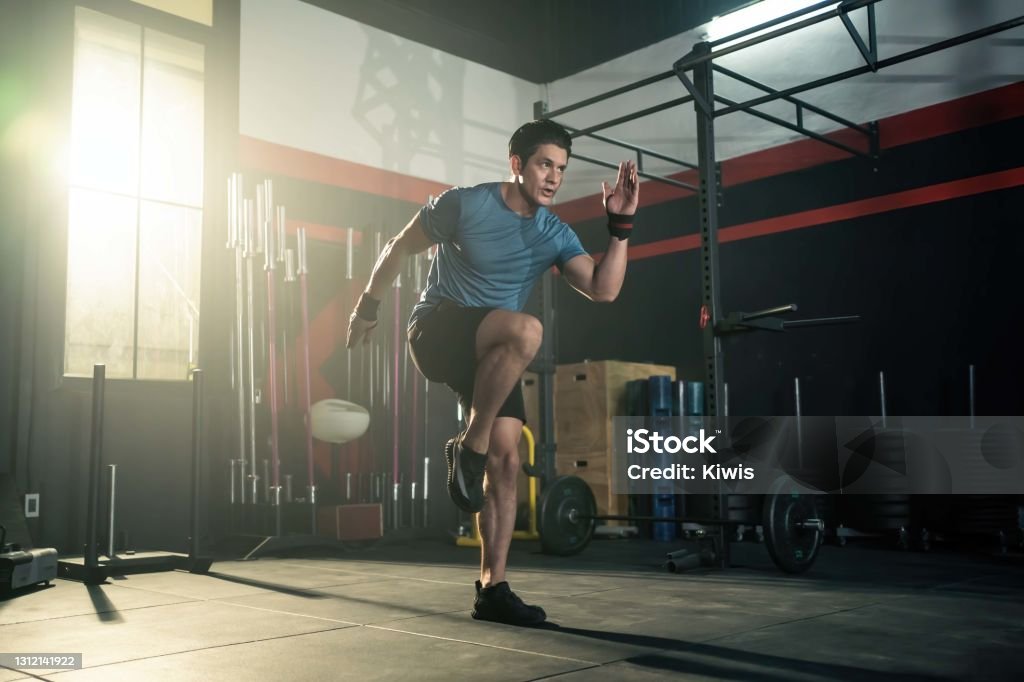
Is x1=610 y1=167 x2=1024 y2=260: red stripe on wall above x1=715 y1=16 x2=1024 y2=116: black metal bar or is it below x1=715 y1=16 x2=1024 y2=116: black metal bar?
below

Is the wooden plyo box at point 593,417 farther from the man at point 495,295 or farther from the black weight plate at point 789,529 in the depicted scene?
the man at point 495,295

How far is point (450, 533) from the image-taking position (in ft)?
18.9

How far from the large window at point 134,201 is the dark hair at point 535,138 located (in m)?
3.36

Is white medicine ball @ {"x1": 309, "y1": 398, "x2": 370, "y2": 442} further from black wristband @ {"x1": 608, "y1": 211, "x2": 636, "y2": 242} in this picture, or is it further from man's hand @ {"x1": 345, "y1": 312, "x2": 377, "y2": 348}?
black wristband @ {"x1": 608, "y1": 211, "x2": 636, "y2": 242}

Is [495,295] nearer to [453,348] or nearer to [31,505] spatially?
[453,348]

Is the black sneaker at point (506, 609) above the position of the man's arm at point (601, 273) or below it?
below

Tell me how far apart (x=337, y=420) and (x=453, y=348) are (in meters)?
2.98

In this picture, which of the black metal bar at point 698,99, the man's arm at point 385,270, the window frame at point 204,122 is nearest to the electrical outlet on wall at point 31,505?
the window frame at point 204,122

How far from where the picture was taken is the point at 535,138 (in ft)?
8.11

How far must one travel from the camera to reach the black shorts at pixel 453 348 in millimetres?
2477

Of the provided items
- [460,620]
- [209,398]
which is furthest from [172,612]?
[209,398]

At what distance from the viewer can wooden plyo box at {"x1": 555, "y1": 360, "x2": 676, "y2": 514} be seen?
240 inches

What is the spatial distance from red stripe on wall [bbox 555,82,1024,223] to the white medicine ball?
10.1 feet

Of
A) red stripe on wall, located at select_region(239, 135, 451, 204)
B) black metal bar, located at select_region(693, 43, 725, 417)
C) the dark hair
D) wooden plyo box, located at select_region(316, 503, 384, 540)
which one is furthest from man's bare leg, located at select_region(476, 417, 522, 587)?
red stripe on wall, located at select_region(239, 135, 451, 204)
